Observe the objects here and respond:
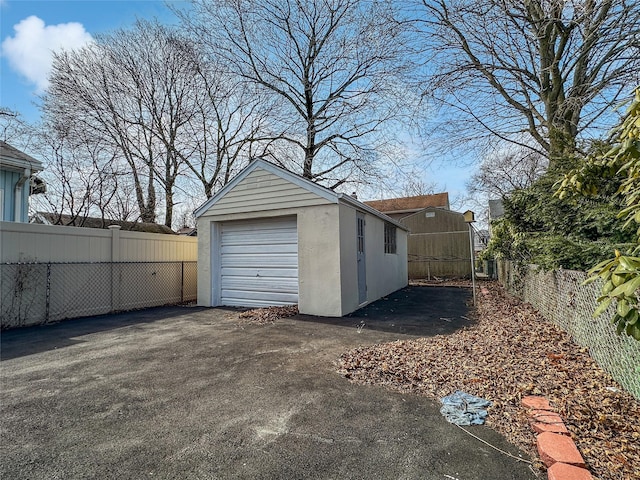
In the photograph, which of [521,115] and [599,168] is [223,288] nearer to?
[599,168]

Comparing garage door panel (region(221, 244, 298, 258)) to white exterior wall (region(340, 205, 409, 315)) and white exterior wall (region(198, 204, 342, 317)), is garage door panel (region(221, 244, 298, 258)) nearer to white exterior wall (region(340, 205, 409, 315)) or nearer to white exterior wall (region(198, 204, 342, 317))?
white exterior wall (region(198, 204, 342, 317))

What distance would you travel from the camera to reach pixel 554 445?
80.0 inches

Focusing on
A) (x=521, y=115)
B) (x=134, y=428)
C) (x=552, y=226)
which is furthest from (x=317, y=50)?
(x=134, y=428)

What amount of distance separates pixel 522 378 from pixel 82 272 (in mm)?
8712

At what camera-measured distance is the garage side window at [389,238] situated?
11.1 meters

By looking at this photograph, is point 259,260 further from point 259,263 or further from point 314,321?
point 314,321

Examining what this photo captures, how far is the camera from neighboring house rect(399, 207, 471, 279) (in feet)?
56.2

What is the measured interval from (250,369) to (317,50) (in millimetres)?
14023

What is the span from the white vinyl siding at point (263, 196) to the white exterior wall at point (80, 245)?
86.8 inches

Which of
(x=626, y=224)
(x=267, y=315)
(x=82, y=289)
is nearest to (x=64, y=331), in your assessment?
(x=82, y=289)

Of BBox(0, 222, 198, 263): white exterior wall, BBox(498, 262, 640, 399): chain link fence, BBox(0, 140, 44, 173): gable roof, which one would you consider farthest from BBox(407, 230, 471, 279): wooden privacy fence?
BBox(0, 140, 44, 173): gable roof

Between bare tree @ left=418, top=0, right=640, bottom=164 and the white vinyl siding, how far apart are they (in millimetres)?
5024

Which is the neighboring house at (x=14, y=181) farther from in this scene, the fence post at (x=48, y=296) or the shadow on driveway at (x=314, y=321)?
the shadow on driveway at (x=314, y=321)

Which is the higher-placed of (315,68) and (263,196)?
(315,68)
